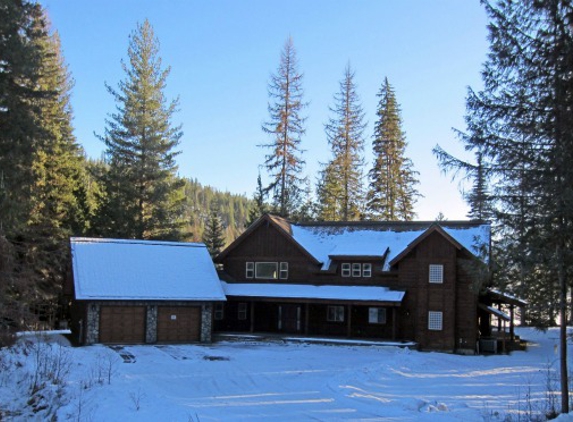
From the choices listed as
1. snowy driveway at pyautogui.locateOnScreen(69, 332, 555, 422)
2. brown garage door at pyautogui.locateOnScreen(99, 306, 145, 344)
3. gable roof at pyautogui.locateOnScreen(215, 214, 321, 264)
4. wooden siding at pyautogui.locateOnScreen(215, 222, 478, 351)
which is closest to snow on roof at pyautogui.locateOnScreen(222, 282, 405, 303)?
wooden siding at pyautogui.locateOnScreen(215, 222, 478, 351)

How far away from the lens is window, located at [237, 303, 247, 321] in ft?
120

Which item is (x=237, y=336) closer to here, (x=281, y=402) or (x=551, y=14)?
(x=281, y=402)

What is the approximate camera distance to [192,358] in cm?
2450

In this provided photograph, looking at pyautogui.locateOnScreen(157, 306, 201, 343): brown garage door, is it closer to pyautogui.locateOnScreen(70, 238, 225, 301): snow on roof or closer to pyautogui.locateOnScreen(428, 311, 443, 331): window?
pyautogui.locateOnScreen(70, 238, 225, 301): snow on roof

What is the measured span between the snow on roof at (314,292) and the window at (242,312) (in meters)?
1.69

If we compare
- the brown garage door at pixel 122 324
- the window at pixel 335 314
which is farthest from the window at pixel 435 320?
the brown garage door at pixel 122 324

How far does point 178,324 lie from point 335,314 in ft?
31.1

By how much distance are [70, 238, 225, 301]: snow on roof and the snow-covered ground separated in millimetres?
3252

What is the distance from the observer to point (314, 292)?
3334 cm

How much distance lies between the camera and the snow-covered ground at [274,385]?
45.5 feet

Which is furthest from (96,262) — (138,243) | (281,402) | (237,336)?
(281,402)

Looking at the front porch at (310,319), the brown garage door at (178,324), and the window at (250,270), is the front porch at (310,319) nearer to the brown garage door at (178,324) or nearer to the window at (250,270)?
the window at (250,270)

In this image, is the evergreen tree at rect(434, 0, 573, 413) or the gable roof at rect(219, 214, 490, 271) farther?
the gable roof at rect(219, 214, 490, 271)

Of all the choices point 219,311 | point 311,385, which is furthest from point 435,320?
point 311,385
